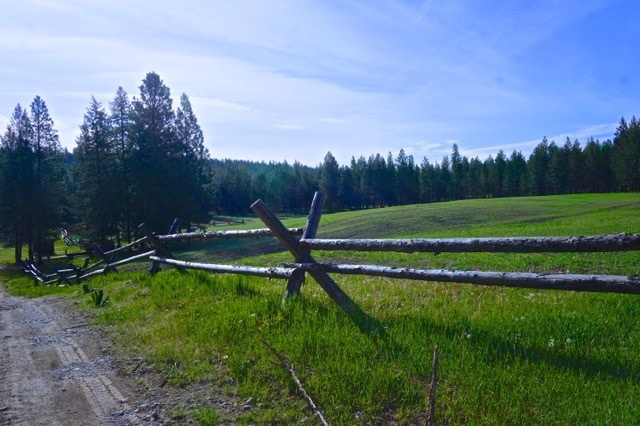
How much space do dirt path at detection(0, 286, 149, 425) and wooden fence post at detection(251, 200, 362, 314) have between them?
2.65 m

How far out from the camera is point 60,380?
181 inches

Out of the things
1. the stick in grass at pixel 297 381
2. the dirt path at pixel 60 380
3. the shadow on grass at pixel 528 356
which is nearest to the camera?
the stick in grass at pixel 297 381

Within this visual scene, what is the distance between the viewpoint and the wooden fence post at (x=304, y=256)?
566cm

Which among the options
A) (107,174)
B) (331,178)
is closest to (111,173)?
(107,174)

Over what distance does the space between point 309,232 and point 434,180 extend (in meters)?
118

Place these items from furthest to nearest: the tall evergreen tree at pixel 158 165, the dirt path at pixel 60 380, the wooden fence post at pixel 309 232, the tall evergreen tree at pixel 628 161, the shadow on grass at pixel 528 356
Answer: the tall evergreen tree at pixel 628 161
the tall evergreen tree at pixel 158 165
the wooden fence post at pixel 309 232
the dirt path at pixel 60 380
the shadow on grass at pixel 528 356

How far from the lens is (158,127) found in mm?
41750

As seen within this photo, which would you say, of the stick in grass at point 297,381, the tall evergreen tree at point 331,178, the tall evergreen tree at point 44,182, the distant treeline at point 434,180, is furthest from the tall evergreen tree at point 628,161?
the stick in grass at point 297,381

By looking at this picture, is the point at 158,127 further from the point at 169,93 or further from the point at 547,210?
the point at 547,210

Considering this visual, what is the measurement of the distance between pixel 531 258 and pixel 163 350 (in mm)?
11599

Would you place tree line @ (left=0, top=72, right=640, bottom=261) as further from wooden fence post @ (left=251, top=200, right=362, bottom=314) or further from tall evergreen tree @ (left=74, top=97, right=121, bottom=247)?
wooden fence post @ (left=251, top=200, right=362, bottom=314)

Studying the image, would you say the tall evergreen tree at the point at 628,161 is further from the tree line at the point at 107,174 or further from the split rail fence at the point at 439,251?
the split rail fence at the point at 439,251

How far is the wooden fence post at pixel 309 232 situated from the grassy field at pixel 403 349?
7.3 inches

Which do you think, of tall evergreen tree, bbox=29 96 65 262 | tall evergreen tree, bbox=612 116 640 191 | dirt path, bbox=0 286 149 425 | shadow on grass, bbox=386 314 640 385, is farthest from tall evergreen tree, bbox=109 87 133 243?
tall evergreen tree, bbox=612 116 640 191
